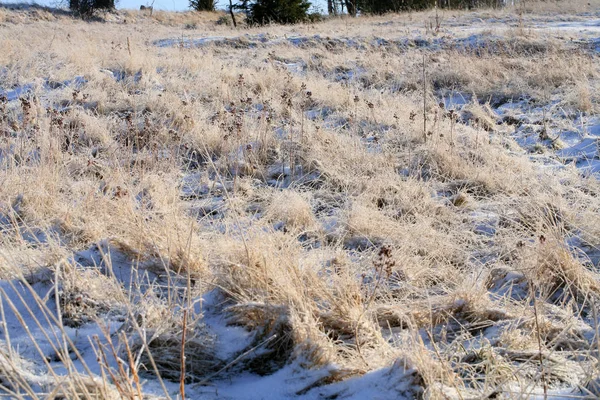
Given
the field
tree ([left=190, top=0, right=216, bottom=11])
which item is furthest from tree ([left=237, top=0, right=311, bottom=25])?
the field

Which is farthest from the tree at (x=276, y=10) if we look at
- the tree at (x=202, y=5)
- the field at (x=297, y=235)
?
the field at (x=297, y=235)

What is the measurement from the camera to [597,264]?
2631 millimetres

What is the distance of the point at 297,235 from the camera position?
254cm

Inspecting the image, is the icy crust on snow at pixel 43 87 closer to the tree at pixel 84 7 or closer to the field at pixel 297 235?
the field at pixel 297 235

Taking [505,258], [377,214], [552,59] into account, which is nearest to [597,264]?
[505,258]

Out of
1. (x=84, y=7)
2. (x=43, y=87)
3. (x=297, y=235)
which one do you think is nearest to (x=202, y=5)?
(x=84, y=7)

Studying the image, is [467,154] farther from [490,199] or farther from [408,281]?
[408,281]

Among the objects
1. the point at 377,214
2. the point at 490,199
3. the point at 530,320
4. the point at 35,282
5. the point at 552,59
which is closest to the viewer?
the point at 530,320

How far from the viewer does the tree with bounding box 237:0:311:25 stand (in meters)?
20.4

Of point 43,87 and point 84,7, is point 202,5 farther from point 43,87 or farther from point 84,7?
point 43,87

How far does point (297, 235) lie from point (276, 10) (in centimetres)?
1954

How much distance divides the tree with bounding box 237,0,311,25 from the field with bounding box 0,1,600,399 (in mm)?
13810

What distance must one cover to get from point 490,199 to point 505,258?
0.95 meters

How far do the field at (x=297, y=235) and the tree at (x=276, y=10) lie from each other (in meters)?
A: 13.8
